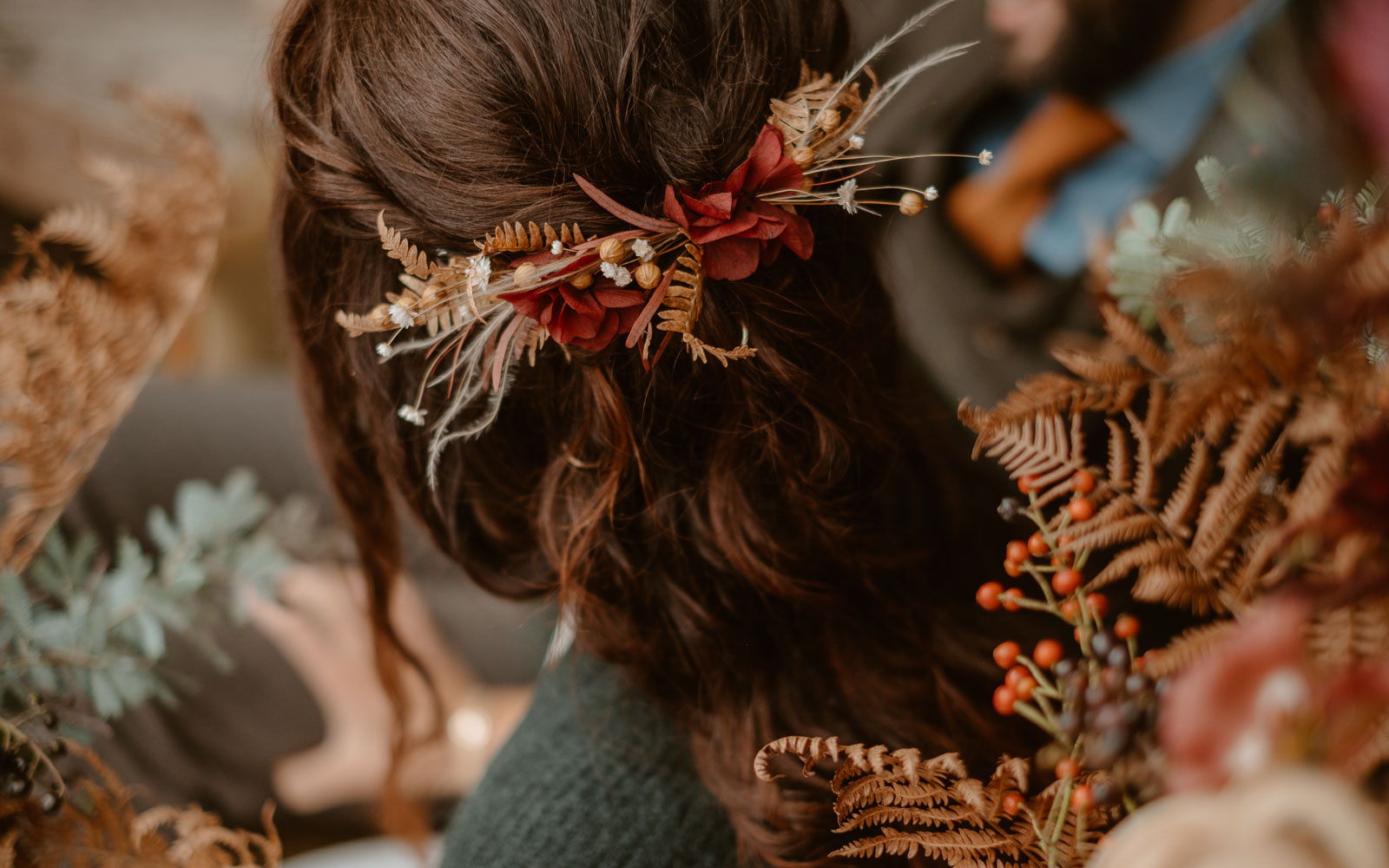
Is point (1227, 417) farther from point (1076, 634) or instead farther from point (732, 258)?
point (732, 258)

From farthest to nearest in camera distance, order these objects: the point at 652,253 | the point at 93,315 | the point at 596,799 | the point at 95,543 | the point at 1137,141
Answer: the point at 1137,141 < the point at 93,315 < the point at 95,543 < the point at 596,799 < the point at 652,253

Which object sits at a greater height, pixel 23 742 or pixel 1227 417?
pixel 1227 417

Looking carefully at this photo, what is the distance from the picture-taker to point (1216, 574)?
0.36 meters

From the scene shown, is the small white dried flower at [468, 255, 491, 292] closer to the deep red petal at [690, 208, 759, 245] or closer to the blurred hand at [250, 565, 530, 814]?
the deep red petal at [690, 208, 759, 245]

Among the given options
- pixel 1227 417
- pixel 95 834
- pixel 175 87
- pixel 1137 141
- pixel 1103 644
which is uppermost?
pixel 175 87

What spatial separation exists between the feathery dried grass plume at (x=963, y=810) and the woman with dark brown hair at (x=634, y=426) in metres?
0.09

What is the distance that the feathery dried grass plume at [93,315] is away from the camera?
2.49 ft

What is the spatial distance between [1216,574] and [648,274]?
1.04ft

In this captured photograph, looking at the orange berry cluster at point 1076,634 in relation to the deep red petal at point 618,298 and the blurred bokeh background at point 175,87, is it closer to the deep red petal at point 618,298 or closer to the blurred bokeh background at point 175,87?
the deep red petal at point 618,298

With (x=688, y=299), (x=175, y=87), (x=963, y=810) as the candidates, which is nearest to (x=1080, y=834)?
(x=963, y=810)

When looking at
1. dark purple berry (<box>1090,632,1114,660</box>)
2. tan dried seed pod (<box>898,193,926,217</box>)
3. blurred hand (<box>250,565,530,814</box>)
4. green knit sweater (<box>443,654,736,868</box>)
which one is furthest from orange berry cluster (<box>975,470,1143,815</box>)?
blurred hand (<box>250,565,530,814</box>)

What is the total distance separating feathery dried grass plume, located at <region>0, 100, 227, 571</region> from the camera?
0.76m

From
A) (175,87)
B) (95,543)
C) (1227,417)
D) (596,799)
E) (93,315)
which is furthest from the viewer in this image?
(175,87)

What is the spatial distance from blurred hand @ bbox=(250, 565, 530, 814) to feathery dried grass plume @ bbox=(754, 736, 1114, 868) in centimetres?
69
